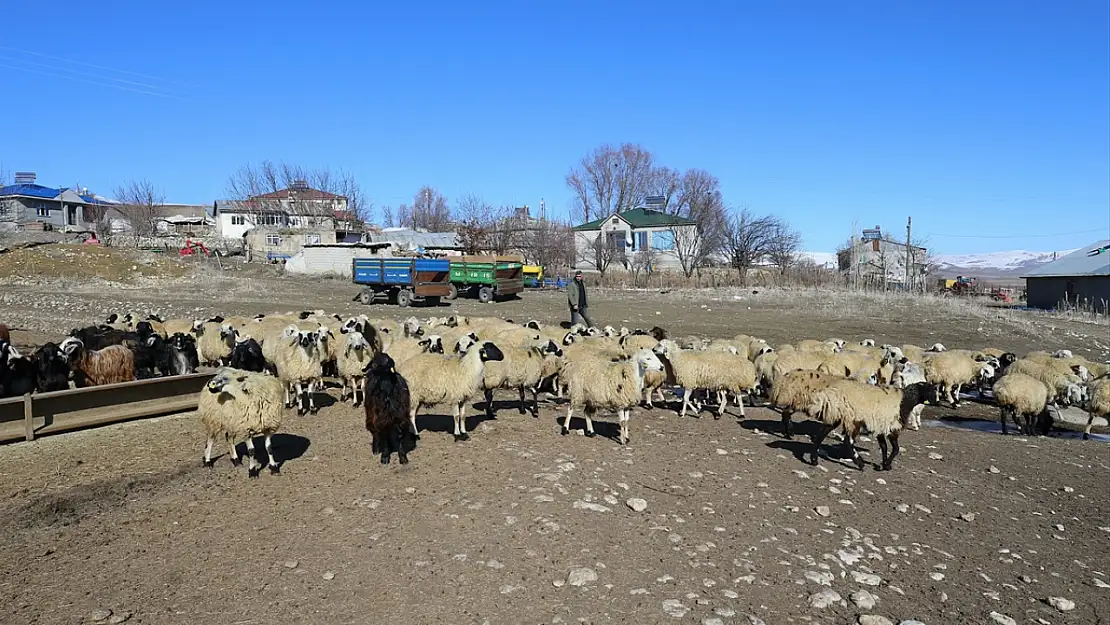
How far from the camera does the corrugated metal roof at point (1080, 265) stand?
41.0 metres

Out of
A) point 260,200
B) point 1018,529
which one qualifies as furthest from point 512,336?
point 260,200

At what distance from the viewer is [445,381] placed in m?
A: 9.08

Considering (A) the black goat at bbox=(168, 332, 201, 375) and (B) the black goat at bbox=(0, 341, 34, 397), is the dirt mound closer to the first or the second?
(A) the black goat at bbox=(168, 332, 201, 375)

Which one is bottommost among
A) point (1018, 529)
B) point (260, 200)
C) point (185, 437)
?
point (1018, 529)

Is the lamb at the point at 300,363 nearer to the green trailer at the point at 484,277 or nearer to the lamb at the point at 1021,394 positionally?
the lamb at the point at 1021,394

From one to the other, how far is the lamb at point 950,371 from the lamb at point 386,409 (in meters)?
10.7

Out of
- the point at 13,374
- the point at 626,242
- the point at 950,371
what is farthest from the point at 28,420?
the point at 626,242

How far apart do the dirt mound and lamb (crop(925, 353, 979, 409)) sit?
37.4 m

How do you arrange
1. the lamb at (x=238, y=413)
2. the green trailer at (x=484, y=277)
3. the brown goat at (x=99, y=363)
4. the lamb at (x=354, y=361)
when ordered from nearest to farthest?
the lamb at (x=238, y=413) → the brown goat at (x=99, y=363) → the lamb at (x=354, y=361) → the green trailer at (x=484, y=277)

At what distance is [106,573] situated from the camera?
5.32m

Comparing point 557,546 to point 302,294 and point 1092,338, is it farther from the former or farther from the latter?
point 302,294

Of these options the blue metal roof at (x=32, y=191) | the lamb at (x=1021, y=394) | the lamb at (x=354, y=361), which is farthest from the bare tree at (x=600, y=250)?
the blue metal roof at (x=32, y=191)

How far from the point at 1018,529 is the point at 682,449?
3661mm

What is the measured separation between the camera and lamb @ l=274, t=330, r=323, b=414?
1062 centimetres
